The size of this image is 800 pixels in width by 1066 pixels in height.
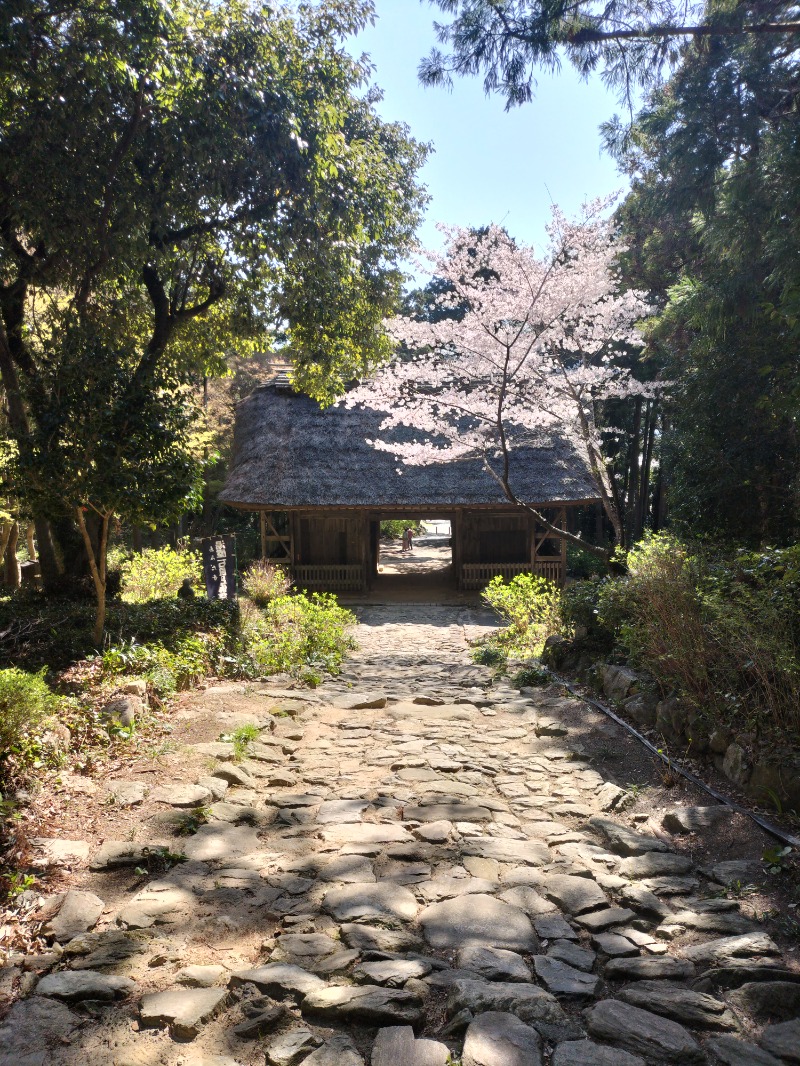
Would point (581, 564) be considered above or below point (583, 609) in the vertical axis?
below

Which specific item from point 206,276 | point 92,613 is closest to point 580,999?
point 92,613

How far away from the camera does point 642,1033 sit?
2146 mm

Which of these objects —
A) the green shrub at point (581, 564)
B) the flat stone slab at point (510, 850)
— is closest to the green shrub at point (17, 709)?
the flat stone slab at point (510, 850)

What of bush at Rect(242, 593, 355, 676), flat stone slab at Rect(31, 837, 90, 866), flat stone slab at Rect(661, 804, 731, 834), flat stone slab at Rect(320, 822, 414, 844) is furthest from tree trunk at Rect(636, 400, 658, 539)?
flat stone slab at Rect(31, 837, 90, 866)

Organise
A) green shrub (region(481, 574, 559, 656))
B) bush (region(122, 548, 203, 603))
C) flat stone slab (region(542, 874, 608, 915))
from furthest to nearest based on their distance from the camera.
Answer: bush (region(122, 548, 203, 603)), green shrub (region(481, 574, 559, 656)), flat stone slab (region(542, 874, 608, 915))

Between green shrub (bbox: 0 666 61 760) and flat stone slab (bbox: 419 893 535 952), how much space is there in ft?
7.80

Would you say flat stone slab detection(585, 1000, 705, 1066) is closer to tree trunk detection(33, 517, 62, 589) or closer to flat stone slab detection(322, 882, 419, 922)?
flat stone slab detection(322, 882, 419, 922)

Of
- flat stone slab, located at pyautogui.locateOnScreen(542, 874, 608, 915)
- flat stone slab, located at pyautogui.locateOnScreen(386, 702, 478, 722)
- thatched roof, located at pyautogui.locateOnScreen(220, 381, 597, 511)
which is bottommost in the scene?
flat stone slab, located at pyautogui.locateOnScreen(386, 702, 478, 722)

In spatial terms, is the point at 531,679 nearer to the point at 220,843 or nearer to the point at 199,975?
the point at 220,843

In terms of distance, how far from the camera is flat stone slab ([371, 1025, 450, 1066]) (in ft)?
6.71

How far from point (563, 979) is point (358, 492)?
13.3 metres

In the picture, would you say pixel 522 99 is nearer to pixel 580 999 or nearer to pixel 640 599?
pixel 640 599

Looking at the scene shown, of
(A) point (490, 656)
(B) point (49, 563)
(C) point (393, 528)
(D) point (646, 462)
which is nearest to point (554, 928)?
(A) point (490, 656)

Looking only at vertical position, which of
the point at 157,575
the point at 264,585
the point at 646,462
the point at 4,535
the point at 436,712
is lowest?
the point at 436,712
